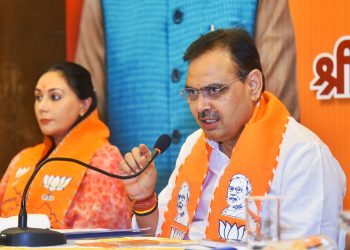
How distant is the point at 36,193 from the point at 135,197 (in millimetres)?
1126

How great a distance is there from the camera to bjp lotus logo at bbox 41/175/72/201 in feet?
11.2

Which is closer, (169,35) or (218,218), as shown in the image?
(218,218)

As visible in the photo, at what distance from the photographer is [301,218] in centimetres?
208

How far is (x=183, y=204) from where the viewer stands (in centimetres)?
250

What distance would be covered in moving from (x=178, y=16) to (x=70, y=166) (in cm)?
89

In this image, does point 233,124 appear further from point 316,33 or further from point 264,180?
point 316,33

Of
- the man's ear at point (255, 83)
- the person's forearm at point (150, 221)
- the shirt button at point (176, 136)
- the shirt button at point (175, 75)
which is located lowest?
the person's forearm at point (150, 221)

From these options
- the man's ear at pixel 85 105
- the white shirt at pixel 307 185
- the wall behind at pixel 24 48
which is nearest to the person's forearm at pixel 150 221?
the white shirt at pixel 307 185

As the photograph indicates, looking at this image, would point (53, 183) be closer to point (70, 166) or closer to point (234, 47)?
point (70, 166)

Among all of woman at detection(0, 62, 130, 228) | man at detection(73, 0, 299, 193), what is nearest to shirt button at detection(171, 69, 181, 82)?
man at detection(73, 0, 299, 193)

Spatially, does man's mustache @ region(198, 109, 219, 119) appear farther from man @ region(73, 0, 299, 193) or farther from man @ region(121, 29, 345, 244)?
man @ region(73, 0, 299, 193)

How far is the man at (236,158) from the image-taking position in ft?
7.04

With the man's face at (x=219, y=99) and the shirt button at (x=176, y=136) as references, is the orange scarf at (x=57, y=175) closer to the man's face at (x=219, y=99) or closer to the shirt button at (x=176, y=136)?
the shirt button at (x=176, y=136)

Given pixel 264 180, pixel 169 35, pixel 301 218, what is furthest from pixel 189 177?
pixel 169 35
